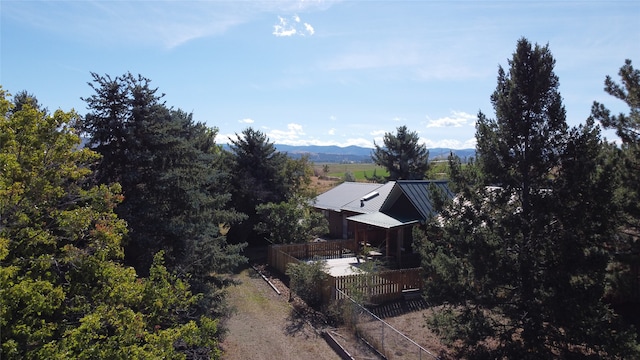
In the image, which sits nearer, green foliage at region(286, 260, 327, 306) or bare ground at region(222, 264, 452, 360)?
bare ground at region(222, 264, 452, 360)

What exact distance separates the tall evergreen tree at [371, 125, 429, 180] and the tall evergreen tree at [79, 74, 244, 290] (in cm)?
3574

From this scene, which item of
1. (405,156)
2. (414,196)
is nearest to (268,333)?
(414,196)

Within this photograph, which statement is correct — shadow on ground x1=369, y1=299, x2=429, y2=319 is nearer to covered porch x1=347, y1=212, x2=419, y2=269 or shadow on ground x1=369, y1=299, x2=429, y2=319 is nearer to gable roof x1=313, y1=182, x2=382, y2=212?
covered porch x1=347, y1=212, x2=419, y2=269

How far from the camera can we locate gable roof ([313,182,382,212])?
3183 centimetres

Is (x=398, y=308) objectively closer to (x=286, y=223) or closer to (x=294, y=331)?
(x=294, y=331)

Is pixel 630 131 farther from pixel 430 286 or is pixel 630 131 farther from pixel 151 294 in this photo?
pixel 151 294

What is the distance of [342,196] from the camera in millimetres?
33781

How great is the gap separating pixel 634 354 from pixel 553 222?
130 inches

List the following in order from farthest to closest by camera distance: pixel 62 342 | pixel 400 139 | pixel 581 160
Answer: pixel 400 139 < pixel 581 160 < pixel 62 342

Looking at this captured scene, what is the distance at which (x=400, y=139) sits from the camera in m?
49.0

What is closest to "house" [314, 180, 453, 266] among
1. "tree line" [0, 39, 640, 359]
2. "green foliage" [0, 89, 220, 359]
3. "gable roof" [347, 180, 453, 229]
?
"gable roof" [347, 180, 453, 229]

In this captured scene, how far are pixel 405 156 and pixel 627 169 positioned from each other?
36.9 meters

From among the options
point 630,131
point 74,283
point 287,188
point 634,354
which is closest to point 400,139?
point 287,188

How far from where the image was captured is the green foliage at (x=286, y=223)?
25.3 m
